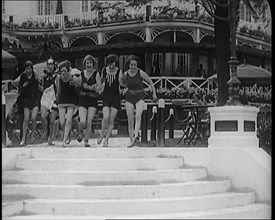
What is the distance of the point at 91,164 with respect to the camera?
1077 cm

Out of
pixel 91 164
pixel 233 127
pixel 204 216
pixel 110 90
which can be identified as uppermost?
pixel 110 90

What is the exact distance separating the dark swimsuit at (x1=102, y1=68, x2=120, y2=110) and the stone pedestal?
6.54 ft

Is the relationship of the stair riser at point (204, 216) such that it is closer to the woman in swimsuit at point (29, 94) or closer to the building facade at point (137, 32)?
the woman in swimsuit at point (29, 94)

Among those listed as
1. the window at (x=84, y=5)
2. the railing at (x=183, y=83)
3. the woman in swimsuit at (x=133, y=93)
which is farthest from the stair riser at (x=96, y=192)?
the window at (x=84, y=5)

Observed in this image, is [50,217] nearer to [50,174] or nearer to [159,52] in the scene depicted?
[50,174]

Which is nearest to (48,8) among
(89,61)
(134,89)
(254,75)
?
(254,75)

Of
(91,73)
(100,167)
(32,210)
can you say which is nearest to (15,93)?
(91,73)

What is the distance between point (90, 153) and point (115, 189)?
1.63m

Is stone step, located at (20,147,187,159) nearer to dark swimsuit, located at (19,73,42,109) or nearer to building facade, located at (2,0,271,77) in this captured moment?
dark swimsuit, located at (19,73,42,109)

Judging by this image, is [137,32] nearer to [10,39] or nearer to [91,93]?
[10,39]

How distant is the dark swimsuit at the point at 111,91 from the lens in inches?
488

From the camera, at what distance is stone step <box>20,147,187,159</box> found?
11.2 meters

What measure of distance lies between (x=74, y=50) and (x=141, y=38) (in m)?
4.22

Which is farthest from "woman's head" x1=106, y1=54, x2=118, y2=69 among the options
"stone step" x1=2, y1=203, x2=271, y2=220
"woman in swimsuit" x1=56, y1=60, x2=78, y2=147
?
"stone step" x1=2, y1=203, x2=271, y2=220
